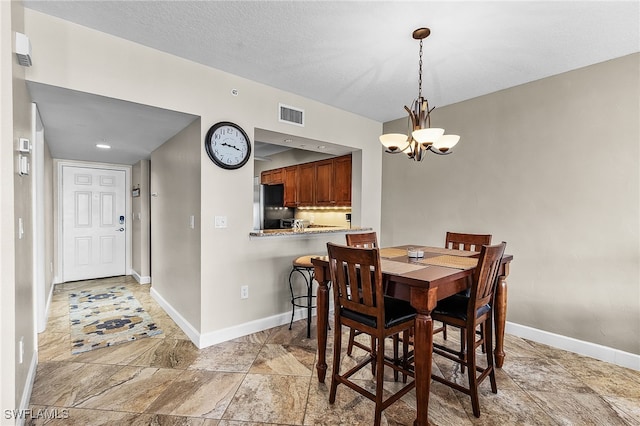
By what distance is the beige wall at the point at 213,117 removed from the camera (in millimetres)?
2109

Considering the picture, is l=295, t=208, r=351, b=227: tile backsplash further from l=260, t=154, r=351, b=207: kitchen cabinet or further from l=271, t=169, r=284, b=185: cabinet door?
l=271, t=169, r=284, b=185: cabinet door

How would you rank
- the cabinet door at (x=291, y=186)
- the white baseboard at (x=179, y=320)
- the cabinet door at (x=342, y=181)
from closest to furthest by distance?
1. the white baseboard at (x=179, y=320)
2. the cabinet door at (x=342, y=181)
3. the cabinet door at (x=291, y=186)

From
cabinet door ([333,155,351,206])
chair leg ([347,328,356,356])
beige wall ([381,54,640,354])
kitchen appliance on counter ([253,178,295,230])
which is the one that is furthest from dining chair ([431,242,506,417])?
kitchen appliance on counter ([253,178,295,230])

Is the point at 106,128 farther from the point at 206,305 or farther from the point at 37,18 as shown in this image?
the point at 206,305

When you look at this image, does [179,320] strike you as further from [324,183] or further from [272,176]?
[272,176]

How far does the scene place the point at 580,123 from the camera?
8.94ft

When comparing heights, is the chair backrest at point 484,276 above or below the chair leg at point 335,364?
above

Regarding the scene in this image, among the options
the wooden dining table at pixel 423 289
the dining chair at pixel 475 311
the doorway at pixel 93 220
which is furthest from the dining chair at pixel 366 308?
the doorway at pixel 93 220

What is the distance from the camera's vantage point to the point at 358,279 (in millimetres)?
1850

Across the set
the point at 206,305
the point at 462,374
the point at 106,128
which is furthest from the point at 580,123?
the point at 106,128

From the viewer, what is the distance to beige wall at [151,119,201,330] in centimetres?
288

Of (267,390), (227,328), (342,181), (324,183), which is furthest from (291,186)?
(267,390)

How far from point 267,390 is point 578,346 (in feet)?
8.90

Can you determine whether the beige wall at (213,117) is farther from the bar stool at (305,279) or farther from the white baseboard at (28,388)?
the white baseboard at (28,388)
